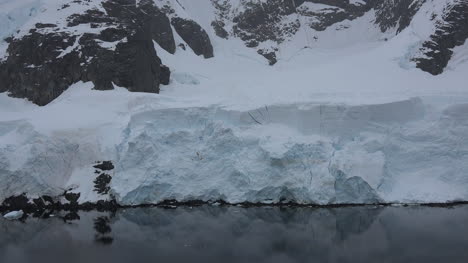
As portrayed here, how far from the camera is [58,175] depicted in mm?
27703

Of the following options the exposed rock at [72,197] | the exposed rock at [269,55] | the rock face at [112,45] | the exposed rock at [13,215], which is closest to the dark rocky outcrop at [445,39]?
the rock face at [112,45]

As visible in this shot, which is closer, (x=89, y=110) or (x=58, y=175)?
(x=58, y=175)

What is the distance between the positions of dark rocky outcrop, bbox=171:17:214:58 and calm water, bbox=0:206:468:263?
99.9 ft

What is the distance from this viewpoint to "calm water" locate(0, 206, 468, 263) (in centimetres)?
1836

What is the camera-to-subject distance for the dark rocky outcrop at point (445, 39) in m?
36.2

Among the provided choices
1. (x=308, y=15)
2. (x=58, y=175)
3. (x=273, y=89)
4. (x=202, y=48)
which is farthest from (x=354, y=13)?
(x=58, y=175)

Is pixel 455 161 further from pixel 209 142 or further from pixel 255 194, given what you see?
pixel 209 142

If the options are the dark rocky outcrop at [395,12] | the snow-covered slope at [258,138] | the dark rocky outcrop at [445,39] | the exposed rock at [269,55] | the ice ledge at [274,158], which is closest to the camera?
the ice ledge at [274,158]

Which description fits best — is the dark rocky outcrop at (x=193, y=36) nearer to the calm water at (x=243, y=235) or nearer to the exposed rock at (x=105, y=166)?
the exposed rock at (x=105, y=166)

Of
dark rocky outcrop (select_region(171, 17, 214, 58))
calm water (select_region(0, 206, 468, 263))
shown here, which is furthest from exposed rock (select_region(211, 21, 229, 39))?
calm water (select_region(0, 206, 468, 263))

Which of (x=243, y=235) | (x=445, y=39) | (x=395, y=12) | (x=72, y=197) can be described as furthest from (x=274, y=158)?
(x=395, y=12)

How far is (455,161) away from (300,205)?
9.44 meters

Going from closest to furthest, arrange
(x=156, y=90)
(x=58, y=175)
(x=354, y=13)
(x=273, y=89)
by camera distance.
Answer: (x=58, y=175) < (x=273, y=89) < (x=156, y=90) < (x=354, y=13)

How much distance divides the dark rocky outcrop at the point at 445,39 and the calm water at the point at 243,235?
53.3ft
